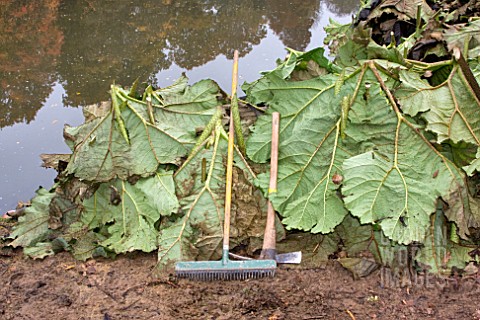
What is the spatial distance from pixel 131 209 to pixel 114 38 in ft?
12.8

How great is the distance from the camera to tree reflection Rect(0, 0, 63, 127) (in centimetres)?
494

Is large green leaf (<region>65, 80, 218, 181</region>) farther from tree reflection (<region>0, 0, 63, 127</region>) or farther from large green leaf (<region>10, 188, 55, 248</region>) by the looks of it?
tree reflection (<region>0, 0, 63, 127</region>)

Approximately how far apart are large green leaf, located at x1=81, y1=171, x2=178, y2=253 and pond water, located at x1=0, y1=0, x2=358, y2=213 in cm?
116

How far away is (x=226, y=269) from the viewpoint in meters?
2.57

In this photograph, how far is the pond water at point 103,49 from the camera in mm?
4520

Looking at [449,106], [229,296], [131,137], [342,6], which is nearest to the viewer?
[229,296]

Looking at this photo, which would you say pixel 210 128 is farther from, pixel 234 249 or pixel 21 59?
pixel 21 59

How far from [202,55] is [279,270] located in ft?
12.2

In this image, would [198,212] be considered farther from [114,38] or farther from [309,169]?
[114,38]

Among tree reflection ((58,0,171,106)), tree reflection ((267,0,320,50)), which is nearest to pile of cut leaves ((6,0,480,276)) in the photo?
tree reflection ((58,0,171,106))

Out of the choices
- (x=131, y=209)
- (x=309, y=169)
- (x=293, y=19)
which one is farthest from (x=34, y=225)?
(x=293, y=19)

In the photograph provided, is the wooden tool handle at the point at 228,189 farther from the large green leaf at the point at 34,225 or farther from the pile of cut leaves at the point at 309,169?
the large green leaf at the point at 34,225

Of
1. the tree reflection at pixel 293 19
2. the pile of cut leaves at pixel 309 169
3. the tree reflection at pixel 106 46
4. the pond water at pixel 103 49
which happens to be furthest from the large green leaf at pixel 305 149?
the tree reflection at pixel 293 19

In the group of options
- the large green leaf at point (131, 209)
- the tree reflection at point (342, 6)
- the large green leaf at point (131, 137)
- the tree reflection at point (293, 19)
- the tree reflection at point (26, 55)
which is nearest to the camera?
the large green leaf at point (131, 209)
